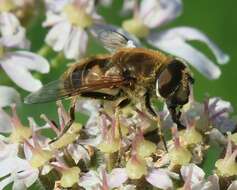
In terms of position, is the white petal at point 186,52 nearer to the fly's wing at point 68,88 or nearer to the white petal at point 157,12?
the white petal at point 157,12

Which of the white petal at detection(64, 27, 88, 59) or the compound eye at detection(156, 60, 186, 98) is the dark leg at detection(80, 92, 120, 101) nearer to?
the compound eye at detection(156, 60, 186, 98)

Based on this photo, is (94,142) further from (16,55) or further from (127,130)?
(16,55)

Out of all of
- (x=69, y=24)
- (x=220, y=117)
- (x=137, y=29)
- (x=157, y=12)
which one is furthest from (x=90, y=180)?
(x=157, y=12)

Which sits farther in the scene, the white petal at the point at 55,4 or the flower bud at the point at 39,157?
the white petal at the point at 55,4

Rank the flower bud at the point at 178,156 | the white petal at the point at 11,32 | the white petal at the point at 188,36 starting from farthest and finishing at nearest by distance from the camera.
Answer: the white petal at the point at 188,36
the white petal at the point at 11,32
the flower bud at the point at 178,156

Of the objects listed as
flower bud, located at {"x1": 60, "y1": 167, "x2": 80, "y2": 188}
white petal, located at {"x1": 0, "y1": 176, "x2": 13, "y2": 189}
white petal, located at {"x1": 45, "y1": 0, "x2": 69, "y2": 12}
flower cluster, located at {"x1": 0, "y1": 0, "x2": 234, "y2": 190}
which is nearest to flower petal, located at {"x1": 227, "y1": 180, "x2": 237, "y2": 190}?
flower cluster, located at {"x1": 0, "y1": 0, "x2": 234, "y2": 190}

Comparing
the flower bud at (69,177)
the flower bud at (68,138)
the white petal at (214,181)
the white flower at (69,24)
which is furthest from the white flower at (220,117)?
the white flower at (69,24)

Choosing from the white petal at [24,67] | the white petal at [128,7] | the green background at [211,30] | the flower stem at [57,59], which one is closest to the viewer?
the white petal at [24,67]

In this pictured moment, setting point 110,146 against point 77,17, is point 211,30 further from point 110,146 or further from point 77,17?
point 110,146
